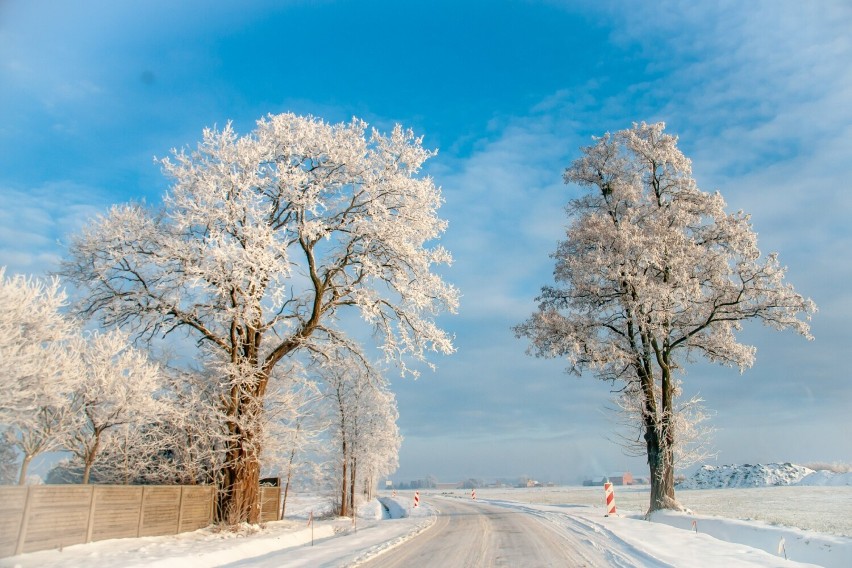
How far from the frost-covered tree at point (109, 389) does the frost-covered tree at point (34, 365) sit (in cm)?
62

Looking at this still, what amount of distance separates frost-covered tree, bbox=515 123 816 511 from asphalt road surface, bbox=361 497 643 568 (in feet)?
23.1

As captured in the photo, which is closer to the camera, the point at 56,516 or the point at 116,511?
the point at 56,516

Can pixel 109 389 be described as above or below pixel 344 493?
above

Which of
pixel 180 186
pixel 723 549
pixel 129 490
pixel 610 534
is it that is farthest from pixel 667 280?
pixel 129 490

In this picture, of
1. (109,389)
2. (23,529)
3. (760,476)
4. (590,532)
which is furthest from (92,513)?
(760,476)

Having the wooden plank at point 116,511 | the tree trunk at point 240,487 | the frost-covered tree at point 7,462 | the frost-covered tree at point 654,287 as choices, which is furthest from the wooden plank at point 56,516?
the frost-covered tree at point 654,287

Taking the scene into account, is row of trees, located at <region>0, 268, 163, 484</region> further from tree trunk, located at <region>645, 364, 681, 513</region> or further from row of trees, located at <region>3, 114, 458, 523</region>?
tree trunk, located at <region>645, 364, 681, 513</region>

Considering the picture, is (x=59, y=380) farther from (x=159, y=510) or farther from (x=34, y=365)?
(x=159, y=510)

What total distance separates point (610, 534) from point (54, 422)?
15.5m

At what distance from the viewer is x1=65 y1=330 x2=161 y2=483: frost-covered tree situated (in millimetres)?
15836

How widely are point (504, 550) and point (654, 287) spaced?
1168 cm

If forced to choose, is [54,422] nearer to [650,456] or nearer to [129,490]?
[129,490]

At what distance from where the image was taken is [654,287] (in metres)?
20.3

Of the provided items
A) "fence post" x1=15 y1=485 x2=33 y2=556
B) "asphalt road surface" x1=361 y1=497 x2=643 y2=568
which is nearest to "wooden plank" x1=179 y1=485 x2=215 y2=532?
"fence post" x1=15 y1=485 x2=33 y2=556
